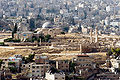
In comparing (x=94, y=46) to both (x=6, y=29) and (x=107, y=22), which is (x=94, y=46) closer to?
(x=6, y=29)

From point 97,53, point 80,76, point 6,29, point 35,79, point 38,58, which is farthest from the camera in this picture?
point 6,29

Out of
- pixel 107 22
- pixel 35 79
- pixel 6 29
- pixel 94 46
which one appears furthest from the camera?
pixel 107 22

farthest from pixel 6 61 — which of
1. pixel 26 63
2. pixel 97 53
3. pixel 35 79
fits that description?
pixel 97 53

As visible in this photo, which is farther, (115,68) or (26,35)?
(26,35)

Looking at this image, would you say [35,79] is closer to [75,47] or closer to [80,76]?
[80,76]

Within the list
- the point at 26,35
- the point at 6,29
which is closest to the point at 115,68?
the point at 26,35

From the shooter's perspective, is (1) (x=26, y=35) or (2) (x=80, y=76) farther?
(1) (x=26, y=35)

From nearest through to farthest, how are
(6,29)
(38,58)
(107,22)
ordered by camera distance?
(38,58), (6,29), (107,22)

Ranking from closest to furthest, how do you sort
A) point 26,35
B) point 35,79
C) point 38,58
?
point 35,79 → point 38,58 → point 26,35
